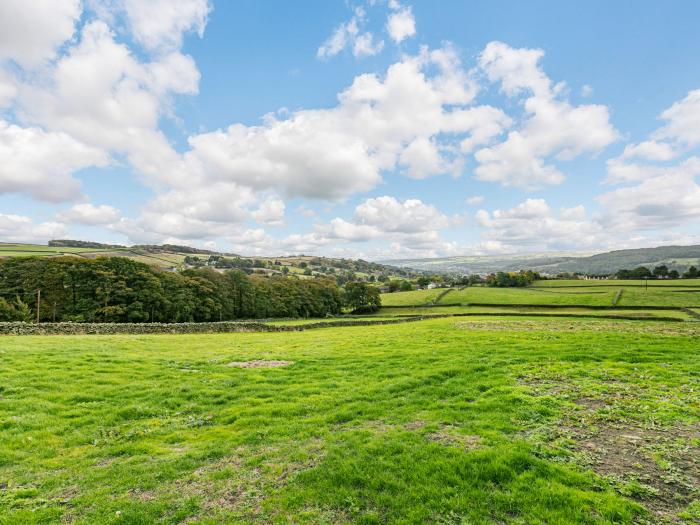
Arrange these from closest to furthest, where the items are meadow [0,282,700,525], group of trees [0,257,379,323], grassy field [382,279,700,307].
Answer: meadow [0,282,700,525], group of trees [0,257,379,323], grassy field [382,279,700,307]

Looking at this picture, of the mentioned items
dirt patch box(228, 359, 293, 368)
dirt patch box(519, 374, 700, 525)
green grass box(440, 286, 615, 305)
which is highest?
dirt patch box(519, 374, 700, 525)

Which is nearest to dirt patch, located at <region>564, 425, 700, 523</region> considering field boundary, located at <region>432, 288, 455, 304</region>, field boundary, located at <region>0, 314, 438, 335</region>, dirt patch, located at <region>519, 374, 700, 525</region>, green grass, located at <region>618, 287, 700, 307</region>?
dirt patch, located at <region>519, 374, 700, 525</region>

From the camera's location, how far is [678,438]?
28.5ft

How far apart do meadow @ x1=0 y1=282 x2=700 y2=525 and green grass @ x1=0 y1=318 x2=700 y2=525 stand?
5cm

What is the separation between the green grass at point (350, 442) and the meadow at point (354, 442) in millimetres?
47

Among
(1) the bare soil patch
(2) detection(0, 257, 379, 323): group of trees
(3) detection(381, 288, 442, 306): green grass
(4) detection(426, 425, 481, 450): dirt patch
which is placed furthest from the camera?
(3) detection(381, 288, 442, 306): green grass

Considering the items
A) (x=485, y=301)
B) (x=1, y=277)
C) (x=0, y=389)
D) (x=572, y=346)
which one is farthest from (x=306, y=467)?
(x=485, y=301)

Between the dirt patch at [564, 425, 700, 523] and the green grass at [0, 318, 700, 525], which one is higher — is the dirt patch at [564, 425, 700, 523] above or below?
above

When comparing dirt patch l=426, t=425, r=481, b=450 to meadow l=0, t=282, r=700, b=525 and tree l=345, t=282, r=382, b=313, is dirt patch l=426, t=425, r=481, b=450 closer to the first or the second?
meadow l=0, t=282, r=700, b=525

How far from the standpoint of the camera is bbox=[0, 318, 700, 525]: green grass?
6430 millimetres

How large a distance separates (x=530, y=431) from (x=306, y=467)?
6.13m

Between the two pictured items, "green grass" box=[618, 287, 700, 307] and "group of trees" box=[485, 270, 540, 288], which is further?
"group of trees" box=[485, 270, 540, 288]

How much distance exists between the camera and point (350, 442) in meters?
8.95

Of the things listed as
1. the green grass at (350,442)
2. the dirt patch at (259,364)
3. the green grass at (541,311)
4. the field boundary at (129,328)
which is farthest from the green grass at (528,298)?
the dirt patch at (259,364)
